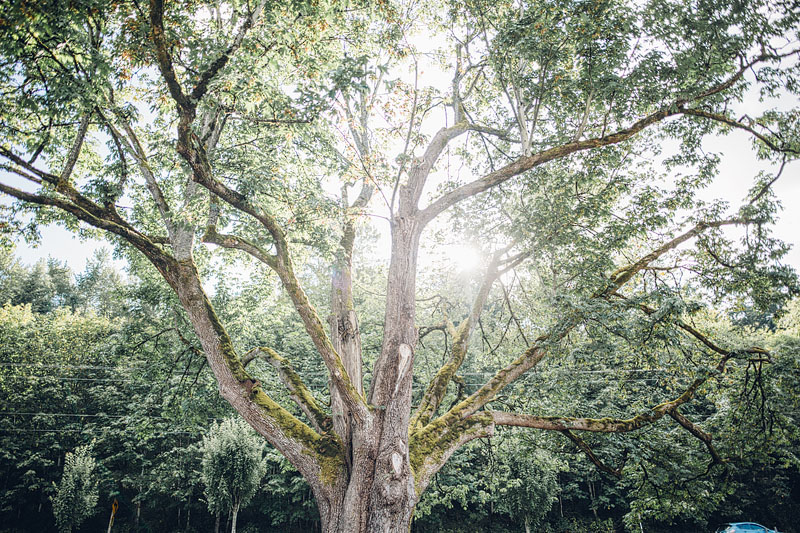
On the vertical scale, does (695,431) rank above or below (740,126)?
below

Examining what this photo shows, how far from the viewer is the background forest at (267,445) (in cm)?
618

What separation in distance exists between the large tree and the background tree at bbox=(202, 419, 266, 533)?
1025 cm

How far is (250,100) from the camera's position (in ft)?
14.4

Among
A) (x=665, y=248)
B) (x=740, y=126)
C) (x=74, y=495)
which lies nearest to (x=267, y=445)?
(x=74, y=495)

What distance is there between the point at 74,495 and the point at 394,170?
1905 centimetres

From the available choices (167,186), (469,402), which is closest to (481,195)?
(469,402)

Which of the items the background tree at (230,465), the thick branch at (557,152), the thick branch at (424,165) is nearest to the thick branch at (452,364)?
the thick branch at (557,152)

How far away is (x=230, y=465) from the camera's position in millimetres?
13398

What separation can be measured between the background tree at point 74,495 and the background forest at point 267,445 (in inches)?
40.3

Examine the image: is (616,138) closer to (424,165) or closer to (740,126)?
(740,126)

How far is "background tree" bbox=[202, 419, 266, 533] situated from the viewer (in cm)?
1340

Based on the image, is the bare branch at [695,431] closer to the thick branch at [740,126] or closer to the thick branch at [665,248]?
the thick branch at [665,248]

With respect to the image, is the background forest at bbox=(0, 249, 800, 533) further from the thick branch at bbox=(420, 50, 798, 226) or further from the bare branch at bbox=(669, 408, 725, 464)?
the thick branch at bbox=(420, 50, 798, 226)

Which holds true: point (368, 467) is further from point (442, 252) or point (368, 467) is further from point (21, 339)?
point (21, 339)
